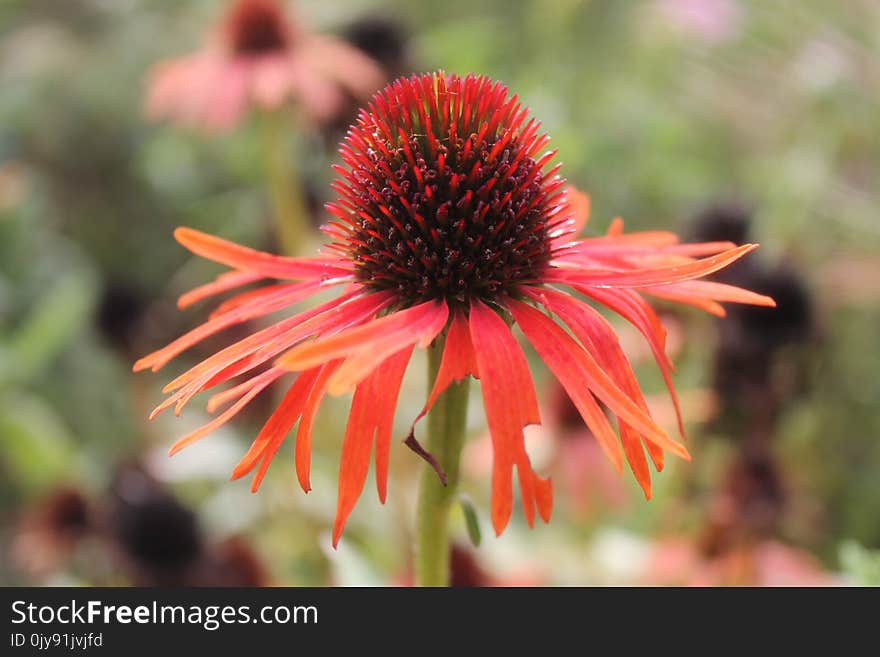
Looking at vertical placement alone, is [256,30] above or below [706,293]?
above

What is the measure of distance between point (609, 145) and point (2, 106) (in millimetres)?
1456

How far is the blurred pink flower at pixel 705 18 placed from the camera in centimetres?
212

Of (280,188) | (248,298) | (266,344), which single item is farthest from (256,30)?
(266,344)

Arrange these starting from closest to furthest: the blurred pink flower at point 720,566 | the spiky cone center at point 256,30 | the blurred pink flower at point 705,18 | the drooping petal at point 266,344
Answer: the drooping petal at point 266,344
the blurred pink flower at point 720,566
the spiky cone center at point 256,30
the blurred pink flower at point 705,18

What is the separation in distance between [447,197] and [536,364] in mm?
1031

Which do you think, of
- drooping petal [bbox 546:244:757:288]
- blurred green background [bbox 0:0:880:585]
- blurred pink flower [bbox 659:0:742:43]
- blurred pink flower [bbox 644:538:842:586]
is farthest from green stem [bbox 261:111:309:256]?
blurred pink flower [bbox 659:0:742:43]

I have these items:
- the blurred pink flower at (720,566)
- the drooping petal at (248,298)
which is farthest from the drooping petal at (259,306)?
the blurred pink flower at (720,566)

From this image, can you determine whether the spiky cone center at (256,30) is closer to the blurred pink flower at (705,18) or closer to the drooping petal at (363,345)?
the drooping petal at (363,345)

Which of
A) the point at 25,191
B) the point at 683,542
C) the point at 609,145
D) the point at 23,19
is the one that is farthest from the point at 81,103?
the point at 683,542

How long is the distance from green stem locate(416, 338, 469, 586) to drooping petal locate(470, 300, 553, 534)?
0.05 metres

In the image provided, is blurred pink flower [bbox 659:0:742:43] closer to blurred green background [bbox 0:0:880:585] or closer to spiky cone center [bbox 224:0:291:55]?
blurred green background [bbox 0:0:880:585]

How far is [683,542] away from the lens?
0.96m

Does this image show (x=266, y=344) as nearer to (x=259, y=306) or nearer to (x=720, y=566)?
(x=259, y=306)

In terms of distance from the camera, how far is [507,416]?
1.36 ft
